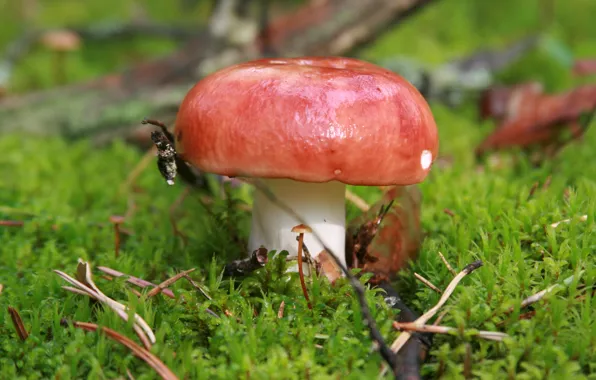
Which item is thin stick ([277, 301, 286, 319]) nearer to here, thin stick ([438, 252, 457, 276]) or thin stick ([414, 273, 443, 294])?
thin stick ([414, 273, 443, 294])

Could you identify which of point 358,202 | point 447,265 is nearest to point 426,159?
point 447,265

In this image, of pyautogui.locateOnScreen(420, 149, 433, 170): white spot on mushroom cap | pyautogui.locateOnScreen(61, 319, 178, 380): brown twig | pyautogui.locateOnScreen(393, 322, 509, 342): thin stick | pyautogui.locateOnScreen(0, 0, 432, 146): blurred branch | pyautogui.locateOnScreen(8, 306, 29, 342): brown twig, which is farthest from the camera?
pyautogui.locateOnScreen(0, 0, 432, 146): blurred branch

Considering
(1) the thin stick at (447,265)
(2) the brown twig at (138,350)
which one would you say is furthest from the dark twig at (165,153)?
(1) the thin stick at (447,265)

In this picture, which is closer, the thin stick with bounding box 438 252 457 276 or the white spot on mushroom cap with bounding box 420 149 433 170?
the white spot on mushroom cap with bounding box 420 149 433 170

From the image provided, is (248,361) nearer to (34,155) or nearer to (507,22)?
(34,155)

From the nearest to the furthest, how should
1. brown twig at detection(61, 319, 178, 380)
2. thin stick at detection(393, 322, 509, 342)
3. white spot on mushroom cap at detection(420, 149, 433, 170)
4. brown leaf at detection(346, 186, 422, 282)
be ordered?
brown twig at detection(61, 319, 178, 380) < thin stick at detection(393, 322, 509, 342) < white spot on mushroom cap at detection(420, 149, 433, 170) < brown leaf at detection(346, 186, 422, 282)

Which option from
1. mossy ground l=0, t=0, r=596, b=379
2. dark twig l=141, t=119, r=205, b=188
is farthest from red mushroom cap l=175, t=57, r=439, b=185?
mossy ground l=0, t=0, r=596, b=379

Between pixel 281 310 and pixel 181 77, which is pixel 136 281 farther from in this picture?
pixel 181 77

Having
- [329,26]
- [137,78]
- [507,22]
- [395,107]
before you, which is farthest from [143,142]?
[507,22]
